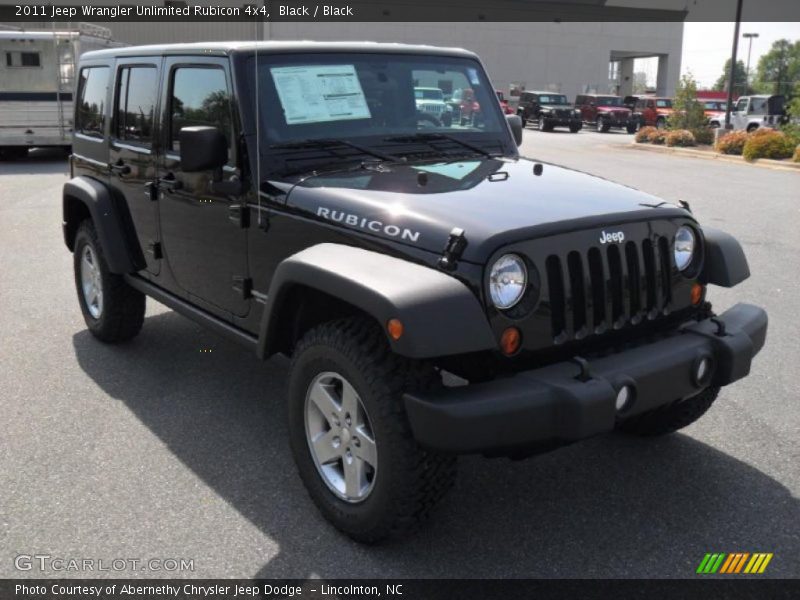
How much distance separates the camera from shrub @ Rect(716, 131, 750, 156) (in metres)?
23.1

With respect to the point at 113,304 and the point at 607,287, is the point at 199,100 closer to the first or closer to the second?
the point at 113,304

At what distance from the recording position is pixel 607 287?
3.17 meters

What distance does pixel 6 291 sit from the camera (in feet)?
23.9

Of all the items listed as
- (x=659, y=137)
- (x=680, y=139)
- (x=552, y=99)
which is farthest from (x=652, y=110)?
(x=680, y=139)

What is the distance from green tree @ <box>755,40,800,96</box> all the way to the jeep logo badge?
106m

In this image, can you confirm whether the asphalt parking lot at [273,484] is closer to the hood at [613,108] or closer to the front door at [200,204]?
the front door at [200,204]

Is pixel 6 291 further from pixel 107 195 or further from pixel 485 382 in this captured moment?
pixel 485 382

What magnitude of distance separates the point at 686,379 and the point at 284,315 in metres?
1.67

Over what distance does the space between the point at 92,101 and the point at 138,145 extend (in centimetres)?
104

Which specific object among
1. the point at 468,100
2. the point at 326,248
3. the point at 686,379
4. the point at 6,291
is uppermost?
the point at 468,100

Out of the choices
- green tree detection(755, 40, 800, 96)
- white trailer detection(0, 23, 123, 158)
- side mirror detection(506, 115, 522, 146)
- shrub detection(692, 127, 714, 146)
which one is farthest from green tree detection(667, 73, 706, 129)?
green tree detection(755, 40, 800, 96)

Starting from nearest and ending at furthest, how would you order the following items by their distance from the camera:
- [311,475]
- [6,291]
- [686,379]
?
[686,379] → [311,475] → [6,291]

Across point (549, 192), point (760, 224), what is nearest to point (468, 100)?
point (549, 192)

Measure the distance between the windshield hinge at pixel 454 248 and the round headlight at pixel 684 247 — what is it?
1.12 metres
